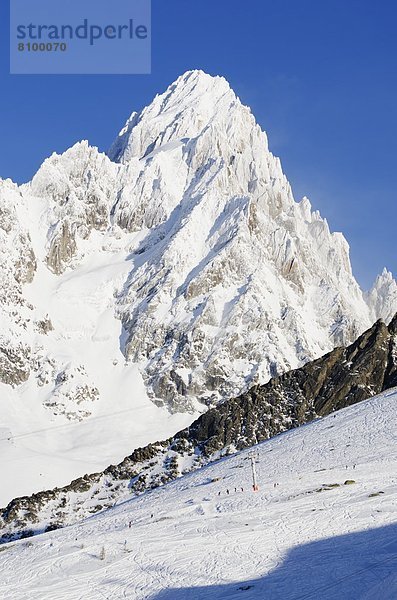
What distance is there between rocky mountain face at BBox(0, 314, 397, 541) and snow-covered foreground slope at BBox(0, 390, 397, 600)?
4993 cm

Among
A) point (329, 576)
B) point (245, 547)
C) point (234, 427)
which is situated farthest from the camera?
point (234, 427)

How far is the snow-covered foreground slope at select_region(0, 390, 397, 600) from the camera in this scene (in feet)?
71.1

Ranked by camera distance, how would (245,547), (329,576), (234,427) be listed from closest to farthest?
(329,576) < (245,547) < (234,427)

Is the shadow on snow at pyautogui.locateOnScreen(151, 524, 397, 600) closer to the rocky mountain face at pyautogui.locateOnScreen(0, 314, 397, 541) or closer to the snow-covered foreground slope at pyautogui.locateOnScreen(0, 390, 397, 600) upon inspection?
the snow-covered foreground slope at pyautogui.locateOnScreen(0, 390, 397, 600)

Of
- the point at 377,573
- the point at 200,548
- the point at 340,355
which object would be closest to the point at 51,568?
the point at 200,548

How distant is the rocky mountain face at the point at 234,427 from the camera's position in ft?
318

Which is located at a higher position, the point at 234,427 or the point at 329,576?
the point at 234,427

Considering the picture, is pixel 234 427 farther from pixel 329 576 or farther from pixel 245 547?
pixel 329 576

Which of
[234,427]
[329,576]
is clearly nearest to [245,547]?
[329,576]

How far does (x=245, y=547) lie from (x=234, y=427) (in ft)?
280

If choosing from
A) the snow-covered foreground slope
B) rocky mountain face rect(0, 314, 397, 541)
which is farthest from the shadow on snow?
rocky mountain face rect(0, 314, 397, 541)

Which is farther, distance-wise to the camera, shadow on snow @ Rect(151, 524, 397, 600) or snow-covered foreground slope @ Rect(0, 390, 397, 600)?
snow-covered foreground slope @ Rect(0, 390, 397, 600)

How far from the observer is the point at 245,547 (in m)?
27.0

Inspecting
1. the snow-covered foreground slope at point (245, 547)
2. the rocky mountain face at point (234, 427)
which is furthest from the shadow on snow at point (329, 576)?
the rocky mountain face at point (234, 427)
